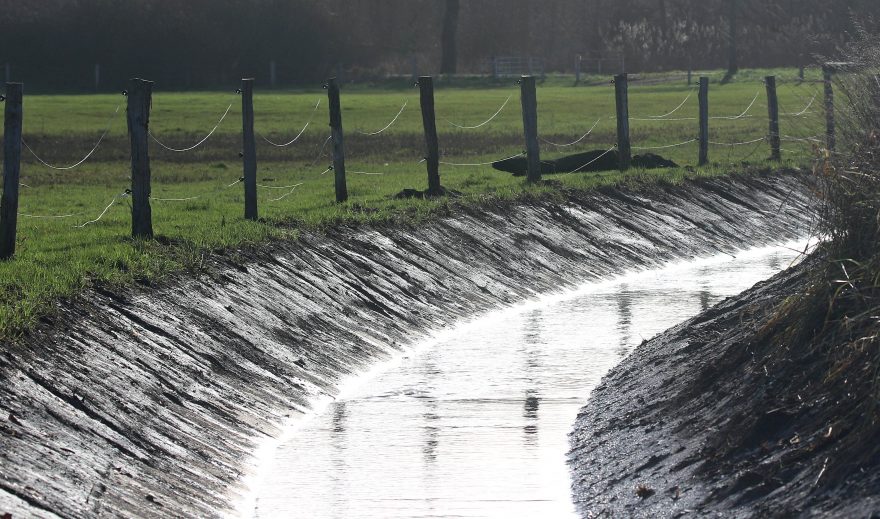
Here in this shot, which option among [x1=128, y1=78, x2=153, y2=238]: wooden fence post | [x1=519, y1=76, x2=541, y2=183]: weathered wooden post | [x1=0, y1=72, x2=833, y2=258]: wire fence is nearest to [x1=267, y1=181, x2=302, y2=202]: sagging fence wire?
[x1=0, y1=72, x2=833, y2=258]: wire fence

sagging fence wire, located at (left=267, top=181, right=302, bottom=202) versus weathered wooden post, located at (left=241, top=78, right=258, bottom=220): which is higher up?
weathered wooden post, located at (left=241, top=78, right=258, bottom=220)

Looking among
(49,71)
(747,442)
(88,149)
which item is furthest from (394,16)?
(747,442)

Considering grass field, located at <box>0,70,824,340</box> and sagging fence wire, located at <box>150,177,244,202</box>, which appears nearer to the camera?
grass field, located at <box>0,70,824,340</box>

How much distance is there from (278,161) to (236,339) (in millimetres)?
16580

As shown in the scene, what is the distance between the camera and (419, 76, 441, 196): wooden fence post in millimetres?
20953

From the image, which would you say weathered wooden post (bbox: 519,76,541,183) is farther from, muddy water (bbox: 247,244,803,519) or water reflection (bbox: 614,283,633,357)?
muddy water (bbox: 247,244,803,519)

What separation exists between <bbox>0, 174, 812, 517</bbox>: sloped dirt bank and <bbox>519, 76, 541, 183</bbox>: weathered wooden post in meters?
1.08

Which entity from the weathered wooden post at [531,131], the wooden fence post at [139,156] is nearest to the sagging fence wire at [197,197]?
the wooden fence post at [139,156]

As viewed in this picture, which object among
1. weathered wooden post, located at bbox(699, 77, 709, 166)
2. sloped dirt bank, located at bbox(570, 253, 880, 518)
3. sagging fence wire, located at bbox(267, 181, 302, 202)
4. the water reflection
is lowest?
the water reflection

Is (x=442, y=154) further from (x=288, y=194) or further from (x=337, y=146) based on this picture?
(x=337, y=146)

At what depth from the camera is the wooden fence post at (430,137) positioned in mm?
20953

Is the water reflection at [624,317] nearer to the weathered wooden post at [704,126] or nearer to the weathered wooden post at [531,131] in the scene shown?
the weathered wooden post at [531,131]

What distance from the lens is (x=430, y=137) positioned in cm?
2148

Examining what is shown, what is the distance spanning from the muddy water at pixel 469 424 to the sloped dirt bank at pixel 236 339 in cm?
35
